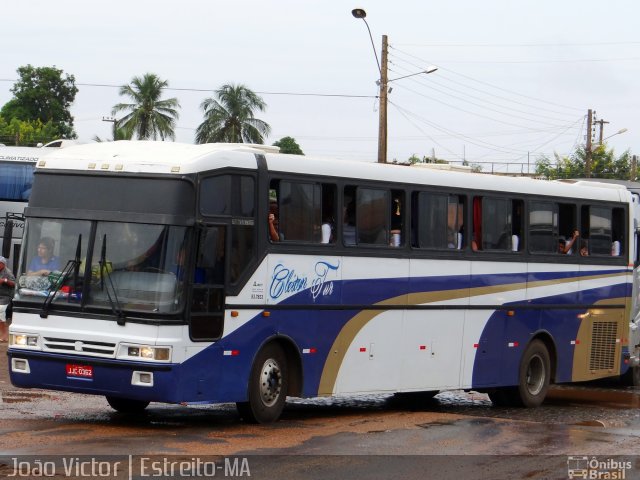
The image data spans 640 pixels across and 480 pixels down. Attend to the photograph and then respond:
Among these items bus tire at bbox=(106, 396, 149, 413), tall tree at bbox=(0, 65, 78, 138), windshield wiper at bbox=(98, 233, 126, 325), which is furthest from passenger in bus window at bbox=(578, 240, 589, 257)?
tall tree at bbox=(0, 65, 78, 138)

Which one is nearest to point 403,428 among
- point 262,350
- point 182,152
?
point 262,350

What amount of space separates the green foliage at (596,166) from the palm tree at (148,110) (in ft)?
81.0

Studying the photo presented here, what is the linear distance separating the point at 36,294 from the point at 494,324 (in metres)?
7.72

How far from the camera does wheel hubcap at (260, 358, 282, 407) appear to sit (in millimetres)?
Result: 15156

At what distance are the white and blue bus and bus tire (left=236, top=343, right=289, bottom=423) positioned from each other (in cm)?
2

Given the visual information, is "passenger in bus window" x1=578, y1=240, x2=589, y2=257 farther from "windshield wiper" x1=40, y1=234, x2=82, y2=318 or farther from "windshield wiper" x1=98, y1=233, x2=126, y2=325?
"windshield wiper" x1=40, y1=234, x2=82, y2=318

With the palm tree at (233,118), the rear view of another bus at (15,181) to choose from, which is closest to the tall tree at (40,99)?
the palm tree at (233,118)

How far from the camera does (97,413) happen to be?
1568cm

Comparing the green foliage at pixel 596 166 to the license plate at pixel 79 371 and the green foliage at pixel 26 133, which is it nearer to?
the green foliage at pixel 26 133

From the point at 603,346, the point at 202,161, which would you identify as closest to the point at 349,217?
the point at 202,161

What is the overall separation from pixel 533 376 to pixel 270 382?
658cm

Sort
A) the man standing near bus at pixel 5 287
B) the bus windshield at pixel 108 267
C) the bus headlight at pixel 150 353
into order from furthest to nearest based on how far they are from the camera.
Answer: the man standing near bus at pixel 5 287, the bus windshield at pixel 108 267, the bus headlight at pixel 150 353

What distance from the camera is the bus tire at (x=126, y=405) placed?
15.5 meters

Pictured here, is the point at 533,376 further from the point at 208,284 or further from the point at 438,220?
the point at 208,284
